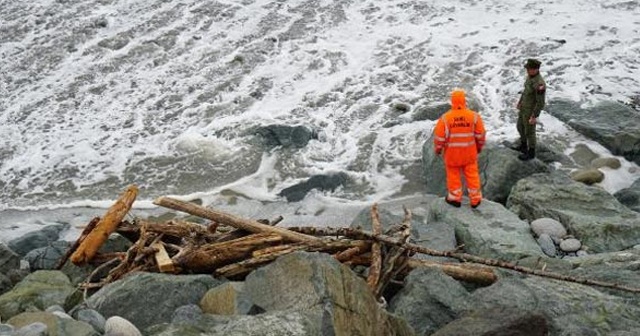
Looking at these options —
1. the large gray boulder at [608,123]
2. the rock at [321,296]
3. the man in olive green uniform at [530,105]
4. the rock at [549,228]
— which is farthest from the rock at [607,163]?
the rock at [321,296]

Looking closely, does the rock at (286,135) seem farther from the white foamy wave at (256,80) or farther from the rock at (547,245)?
the rock at (547,245)

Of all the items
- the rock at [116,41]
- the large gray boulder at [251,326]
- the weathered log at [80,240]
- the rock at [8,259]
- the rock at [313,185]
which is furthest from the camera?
the rock at [116,41]

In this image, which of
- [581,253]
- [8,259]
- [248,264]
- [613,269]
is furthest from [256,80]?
[613,269]

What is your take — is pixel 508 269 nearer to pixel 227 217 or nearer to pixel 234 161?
pixel 227 217

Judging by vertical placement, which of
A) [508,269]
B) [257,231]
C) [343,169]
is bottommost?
[343,169]

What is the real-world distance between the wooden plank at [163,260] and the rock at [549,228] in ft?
14.1

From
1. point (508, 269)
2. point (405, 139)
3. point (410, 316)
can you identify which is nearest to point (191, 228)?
point (410, 316)

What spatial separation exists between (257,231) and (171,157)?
581cm

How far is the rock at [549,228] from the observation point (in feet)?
23.9

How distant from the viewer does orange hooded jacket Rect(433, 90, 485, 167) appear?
7.29 metres

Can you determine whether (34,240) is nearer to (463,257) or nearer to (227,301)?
(227,301)

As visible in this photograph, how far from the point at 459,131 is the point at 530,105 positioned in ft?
6.67

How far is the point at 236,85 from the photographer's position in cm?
1343

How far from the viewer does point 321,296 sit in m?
3.86
